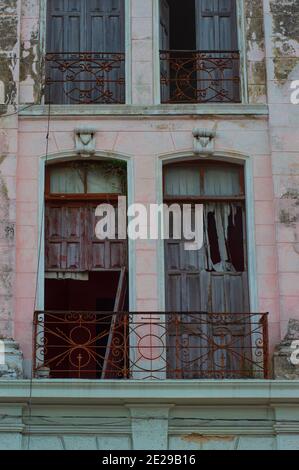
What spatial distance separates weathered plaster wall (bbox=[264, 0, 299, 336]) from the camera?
15219 mm

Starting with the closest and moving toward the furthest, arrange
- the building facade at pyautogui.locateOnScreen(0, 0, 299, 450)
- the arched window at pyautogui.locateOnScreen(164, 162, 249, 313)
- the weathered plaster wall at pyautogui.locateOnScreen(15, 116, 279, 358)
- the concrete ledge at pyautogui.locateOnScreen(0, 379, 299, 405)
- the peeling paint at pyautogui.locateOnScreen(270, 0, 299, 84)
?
the concrete ledge at pyautogui.locateOnScreen(0, 379, 299, 405), the building facade at pyautogui.locateOnScreen(0, 0, 299, 450), the weathered plaster wall at pyautogui.locateOnScreen(15, 116, 279, 358), the arched window at pyautogui.locateOnScreen(164, 162, 249, 313), the peeling paint at pyautogui.locateOnScreen(270, 0, 299, 84)

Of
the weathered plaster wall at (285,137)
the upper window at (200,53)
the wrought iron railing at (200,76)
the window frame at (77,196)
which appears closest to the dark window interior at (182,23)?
the upper window at (200,53)

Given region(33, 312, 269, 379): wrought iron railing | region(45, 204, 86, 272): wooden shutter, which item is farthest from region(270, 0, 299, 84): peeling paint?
region(33, 312, 269, 379): wrought iron railing

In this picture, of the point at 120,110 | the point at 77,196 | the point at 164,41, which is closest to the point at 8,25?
the point at 120,110

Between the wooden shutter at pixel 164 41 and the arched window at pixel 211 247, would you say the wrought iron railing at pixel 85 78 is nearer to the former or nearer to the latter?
the wooden shutter at pixel 164 41

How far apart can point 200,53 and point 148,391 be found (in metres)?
4.96

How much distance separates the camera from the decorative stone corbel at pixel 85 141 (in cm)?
1577

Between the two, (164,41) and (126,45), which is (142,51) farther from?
(164,41)

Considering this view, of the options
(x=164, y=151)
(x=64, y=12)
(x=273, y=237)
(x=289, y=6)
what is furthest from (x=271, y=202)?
(x=64, y=12)

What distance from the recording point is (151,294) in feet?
50.1

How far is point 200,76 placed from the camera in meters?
16.5

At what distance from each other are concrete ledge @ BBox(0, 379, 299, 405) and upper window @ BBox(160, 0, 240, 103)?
4.09 metres

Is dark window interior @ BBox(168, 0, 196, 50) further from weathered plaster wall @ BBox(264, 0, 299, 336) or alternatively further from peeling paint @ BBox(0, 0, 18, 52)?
peeling paint @ BBox(0, 0, 18, 52)

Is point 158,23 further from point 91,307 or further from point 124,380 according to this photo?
point 124,380
